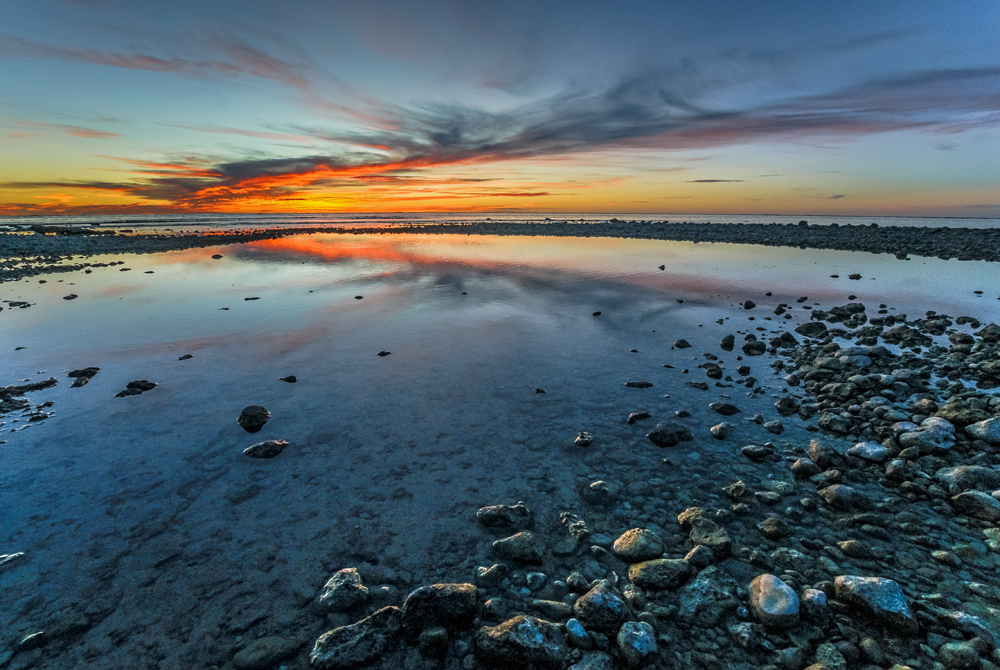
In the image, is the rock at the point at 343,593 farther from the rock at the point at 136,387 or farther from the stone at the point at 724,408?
the rock at the point at 136,387

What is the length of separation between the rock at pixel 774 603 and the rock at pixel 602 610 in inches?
A: 45.3

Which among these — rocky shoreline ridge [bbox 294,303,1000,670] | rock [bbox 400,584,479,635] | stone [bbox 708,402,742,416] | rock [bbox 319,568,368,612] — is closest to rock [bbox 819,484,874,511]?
rocky shoreline ridge [bbox 294,303,1000,670]

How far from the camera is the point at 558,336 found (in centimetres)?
1241

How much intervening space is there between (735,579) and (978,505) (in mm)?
3375

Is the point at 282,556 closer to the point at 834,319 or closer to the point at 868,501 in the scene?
the point at 868,501

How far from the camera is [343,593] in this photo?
3.93 meters

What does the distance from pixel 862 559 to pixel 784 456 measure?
208 centimetres

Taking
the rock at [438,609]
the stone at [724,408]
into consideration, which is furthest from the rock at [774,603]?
the stone at [724,408]

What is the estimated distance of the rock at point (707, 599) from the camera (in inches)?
145

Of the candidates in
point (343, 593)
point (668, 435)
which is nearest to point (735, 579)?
point (668, 435)

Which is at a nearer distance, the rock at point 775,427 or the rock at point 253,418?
the rock at point 775,427

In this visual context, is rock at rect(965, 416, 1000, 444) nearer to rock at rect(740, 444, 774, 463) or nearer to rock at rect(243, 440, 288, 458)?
rock at rect(740, 444, 774, 463)

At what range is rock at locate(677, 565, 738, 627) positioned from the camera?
3.67 metres

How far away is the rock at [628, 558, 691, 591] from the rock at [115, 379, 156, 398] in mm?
10046
